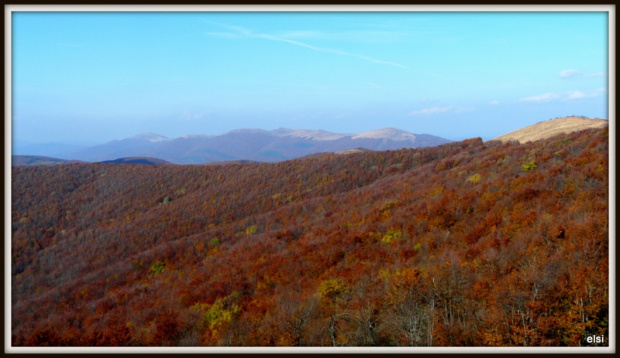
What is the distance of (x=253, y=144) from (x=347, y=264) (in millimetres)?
50285

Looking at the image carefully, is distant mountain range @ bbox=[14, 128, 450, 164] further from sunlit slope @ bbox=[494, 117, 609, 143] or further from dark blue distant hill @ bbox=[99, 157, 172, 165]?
sunlit slope @ bbox=[494, 117, 609, 143]

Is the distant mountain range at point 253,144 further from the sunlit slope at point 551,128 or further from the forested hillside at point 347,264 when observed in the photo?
the forested hillside at point 347,264

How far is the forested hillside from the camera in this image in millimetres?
6812

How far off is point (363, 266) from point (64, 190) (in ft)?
97.5

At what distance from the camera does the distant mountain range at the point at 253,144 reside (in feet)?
145

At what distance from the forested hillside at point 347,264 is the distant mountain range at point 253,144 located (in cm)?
1818

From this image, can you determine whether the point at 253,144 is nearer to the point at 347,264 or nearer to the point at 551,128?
the point at 551,128

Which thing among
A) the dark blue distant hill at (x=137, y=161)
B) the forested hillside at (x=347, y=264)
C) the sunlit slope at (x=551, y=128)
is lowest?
the forested hillside at (x=347, y=264)

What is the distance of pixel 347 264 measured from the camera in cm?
1170

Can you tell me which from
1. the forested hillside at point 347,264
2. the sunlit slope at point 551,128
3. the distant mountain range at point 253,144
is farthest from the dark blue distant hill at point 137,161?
the sunlit slope at point 551,128

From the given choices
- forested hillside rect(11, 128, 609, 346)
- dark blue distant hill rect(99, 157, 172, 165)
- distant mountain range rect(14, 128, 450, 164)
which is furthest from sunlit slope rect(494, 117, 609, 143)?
dark blue distant hill rect(99, 157, 172, 165)

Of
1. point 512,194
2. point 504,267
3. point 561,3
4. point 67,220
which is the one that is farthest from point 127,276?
point 561,3

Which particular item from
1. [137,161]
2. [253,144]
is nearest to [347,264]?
[137,161]

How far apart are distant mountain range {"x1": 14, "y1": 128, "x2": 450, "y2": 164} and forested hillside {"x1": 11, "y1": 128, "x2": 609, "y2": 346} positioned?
1818 centimetres
